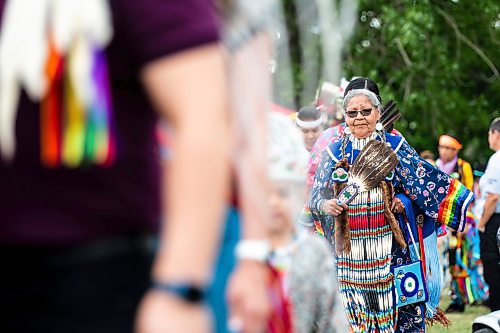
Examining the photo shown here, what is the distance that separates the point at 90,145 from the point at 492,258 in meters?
9.38

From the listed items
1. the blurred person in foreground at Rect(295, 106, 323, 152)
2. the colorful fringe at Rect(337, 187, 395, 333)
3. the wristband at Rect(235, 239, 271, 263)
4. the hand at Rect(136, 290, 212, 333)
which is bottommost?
the hand at Rect(136, 290, 212, 333)

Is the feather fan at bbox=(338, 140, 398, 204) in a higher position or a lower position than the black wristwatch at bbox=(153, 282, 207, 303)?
higher

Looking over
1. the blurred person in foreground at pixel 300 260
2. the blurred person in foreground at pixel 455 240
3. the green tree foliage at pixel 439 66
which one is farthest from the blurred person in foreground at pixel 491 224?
the green tree foliage at pixel 439 66

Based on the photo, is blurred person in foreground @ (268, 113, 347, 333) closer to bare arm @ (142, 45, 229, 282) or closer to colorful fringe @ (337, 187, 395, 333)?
bare arm @ (142, 45, 229, 282)

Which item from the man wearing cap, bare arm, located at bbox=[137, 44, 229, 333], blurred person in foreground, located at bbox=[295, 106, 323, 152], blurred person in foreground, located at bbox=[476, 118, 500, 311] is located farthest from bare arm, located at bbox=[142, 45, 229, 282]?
the man wearing cap

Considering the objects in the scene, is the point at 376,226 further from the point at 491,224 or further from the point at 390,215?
the point at 491,224

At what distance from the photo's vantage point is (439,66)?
64.1 feet

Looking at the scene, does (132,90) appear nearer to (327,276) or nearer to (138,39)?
(138,39)

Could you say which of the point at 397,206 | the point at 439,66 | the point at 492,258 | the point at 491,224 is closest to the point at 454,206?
the point at 397,206

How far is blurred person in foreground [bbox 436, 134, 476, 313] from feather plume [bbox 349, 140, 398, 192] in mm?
5225

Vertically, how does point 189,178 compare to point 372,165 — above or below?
below

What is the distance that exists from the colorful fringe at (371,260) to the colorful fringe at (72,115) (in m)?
5.49

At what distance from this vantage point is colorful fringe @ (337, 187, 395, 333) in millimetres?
7250

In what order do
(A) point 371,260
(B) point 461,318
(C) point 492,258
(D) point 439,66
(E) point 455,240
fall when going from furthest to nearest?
(D) point 439,66, (E) point 455,240, (B) point 461,318, (C) point 492,258, (A) point 371,260
